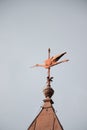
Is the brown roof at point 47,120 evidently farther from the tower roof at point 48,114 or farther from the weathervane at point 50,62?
the weathervane at point 50,62

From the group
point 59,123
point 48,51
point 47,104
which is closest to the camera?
point 59,123

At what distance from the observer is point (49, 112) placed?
82.4ft

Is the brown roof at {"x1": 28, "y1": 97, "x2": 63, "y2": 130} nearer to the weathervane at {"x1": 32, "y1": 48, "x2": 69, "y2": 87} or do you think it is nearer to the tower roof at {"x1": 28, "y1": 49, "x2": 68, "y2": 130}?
the tower roof at {"x1": 28, "y1": 49, "x2": 68, "y2": 130}

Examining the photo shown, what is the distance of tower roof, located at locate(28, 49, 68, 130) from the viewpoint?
24.0 meters

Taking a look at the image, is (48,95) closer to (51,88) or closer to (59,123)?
(51,88)

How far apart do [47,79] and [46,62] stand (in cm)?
146

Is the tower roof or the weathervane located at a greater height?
the weathervane

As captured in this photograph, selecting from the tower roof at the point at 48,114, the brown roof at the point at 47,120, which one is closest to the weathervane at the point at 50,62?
the tower roof at the point at 48,114

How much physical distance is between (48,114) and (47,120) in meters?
0.65

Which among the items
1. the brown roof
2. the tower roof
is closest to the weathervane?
the tower roof

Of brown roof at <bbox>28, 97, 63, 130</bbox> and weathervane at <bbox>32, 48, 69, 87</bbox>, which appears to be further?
weathervane at <bbox>32, 48, 69, 87</bbox>

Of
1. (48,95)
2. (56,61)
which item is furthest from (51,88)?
(56,61)

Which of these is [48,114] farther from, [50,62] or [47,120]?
[50,62]

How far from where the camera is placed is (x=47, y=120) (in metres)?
24.5
